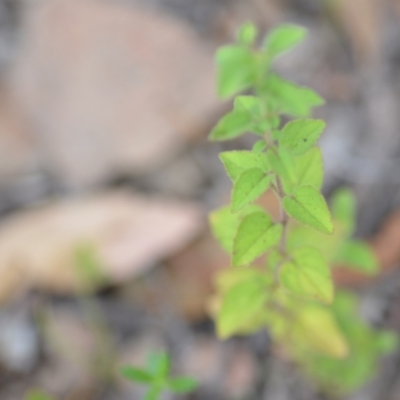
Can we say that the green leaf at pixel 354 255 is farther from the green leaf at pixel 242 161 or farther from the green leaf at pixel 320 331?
the green leaf at pixel 242 161

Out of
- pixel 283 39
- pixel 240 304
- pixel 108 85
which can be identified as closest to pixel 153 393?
pixel 240 304

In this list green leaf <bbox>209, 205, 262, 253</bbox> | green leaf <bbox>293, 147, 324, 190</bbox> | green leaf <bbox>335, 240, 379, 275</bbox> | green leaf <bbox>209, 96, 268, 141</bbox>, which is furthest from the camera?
green leaf <bbox>335, 240, 379, 275</bbox>

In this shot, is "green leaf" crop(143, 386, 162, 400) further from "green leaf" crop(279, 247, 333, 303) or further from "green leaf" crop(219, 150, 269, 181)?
"green leaf" crop(219, 150, 269, 181)

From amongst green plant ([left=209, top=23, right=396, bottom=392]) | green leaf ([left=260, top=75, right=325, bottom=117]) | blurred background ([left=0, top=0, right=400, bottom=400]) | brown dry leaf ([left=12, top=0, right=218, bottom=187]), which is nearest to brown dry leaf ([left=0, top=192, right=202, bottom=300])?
blurred background ([left=0, top=0, right=400, bottom=400])

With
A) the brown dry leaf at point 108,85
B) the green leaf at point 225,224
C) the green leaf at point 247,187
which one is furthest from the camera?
the brown dry leaf at point 108,85

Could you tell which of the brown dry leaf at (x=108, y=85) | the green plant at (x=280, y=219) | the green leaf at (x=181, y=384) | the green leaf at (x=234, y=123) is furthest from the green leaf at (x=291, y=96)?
the brown dry leaf at (x=108, y=85)

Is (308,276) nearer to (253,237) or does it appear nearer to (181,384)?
(253,237)
